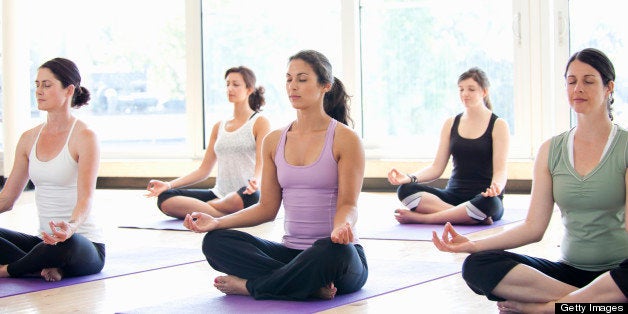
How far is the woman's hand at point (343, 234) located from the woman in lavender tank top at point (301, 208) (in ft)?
0.43

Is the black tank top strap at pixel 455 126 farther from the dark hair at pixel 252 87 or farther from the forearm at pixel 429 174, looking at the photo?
the dark hair at pixel 252 87

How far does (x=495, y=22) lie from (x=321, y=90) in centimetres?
433

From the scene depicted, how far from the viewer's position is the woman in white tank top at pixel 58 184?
3617mm

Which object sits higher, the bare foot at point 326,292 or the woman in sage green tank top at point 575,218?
the woman in sage green tank top at point 575,218

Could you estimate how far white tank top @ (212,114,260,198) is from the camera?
5.48 metres

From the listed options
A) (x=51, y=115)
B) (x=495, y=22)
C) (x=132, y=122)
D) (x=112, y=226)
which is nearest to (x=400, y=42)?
(x=495, y=22)

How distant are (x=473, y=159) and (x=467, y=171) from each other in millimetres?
90

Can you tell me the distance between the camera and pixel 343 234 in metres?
2.93

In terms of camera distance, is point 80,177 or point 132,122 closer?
point 80,177

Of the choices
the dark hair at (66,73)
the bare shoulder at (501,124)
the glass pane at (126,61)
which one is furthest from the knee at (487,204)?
the glass pane at (126,61)

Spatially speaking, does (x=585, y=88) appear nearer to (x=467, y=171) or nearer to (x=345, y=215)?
(x=345, y=215)

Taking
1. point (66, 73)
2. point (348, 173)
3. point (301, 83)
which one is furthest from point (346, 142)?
point (66, 73)

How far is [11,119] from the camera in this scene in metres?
7.84

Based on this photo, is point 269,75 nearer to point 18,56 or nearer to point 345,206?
point 18,56
